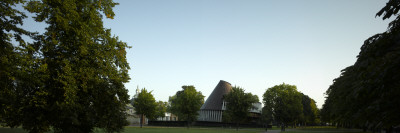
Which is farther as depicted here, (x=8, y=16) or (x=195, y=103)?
(x=195, y=103)

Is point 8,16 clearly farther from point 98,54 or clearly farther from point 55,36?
point 98,54

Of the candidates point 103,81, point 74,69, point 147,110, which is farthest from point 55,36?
point 147,110

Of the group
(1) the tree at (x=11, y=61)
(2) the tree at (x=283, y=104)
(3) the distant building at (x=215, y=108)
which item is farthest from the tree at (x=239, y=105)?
(1) the tree at (x=11, y=61)

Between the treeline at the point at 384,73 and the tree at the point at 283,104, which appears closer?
the treeline at the point at 384,73

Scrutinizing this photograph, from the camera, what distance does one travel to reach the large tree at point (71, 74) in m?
16.3

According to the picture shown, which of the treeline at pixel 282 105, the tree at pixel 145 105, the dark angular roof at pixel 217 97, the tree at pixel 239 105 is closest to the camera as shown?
the tree at pixel 239 105

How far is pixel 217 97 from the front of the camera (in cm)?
9012

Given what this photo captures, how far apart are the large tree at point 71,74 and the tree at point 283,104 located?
4857cm

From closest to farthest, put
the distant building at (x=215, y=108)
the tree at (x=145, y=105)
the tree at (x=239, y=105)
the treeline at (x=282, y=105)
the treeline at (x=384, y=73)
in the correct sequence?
1. the treeline at (x=384, y=73)
2. the tree at (x=239, y=105)
3. the tree at (x=145, y=105)
4. the treeline at (x=282, y=105)
5. the distant building at (x=215, y=108)

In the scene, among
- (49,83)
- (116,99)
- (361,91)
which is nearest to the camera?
(361,91)

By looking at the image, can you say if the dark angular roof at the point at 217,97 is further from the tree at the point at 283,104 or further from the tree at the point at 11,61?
the tree at the point at 11,61

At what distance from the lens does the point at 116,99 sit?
20062 mm

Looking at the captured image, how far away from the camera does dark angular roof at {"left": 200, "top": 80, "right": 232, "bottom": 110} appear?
283 ft

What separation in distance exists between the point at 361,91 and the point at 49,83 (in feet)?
57.1
